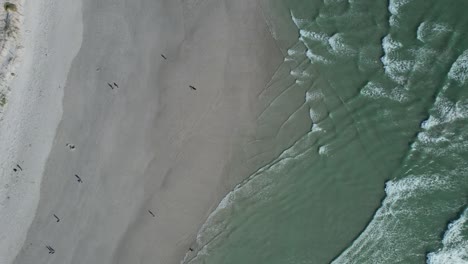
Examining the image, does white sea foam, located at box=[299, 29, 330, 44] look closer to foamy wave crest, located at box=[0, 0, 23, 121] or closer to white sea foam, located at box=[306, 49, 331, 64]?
white sea foam, located at box=[306, 49, 331, 64]

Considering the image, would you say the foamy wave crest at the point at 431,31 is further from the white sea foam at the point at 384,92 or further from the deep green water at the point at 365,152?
the white sea foam at the point at 384,92

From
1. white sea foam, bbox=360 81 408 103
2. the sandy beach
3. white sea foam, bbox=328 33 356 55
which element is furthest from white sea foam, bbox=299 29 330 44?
white sea foam, bbox=360 81 408 103

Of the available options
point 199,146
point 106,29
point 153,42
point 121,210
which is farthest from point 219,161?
point 106,29

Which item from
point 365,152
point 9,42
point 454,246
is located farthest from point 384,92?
point 9,42

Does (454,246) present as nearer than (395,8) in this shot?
Yes

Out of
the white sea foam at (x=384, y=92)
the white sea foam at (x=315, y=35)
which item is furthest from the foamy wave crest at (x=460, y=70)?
the white sea foam at (x=315, y=35)

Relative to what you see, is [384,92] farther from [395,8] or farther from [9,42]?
[9,42]
